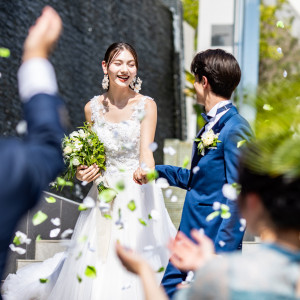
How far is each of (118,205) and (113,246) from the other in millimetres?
345

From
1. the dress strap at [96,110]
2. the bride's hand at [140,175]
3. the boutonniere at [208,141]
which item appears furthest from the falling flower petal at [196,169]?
the dress strap at [96,110]

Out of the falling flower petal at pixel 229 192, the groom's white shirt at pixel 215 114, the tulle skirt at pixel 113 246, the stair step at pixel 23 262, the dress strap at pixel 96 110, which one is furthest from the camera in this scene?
the stair step at pixel 23 262

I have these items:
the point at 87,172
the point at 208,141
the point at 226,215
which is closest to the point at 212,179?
the point at 208,141

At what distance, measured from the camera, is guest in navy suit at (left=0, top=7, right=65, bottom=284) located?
1485 millimetres

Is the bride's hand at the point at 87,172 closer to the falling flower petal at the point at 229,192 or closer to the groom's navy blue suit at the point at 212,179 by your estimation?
the groom's navy blue suit at the point at 212,179

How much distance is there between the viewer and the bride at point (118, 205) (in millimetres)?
4531

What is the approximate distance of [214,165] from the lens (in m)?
3.63

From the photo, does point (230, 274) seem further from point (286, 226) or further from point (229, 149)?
point (229, 149)

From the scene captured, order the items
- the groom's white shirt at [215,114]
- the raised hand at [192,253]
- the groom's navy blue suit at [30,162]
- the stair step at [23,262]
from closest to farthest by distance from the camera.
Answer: the groom's navy blue suit at [30,162]
the raised hand at [192,253]
the groom's white shirt at [215,114]
the stair step at [23,262]

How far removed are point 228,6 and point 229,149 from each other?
Answer: 6.73 metres

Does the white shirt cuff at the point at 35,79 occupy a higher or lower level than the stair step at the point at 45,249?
higher

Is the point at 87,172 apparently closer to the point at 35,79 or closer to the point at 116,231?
the point at 116,231

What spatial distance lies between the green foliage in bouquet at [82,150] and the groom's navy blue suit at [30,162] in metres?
2.82

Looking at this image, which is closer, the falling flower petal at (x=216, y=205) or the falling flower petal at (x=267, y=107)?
the falling flower petal at (x=267, y=107)
